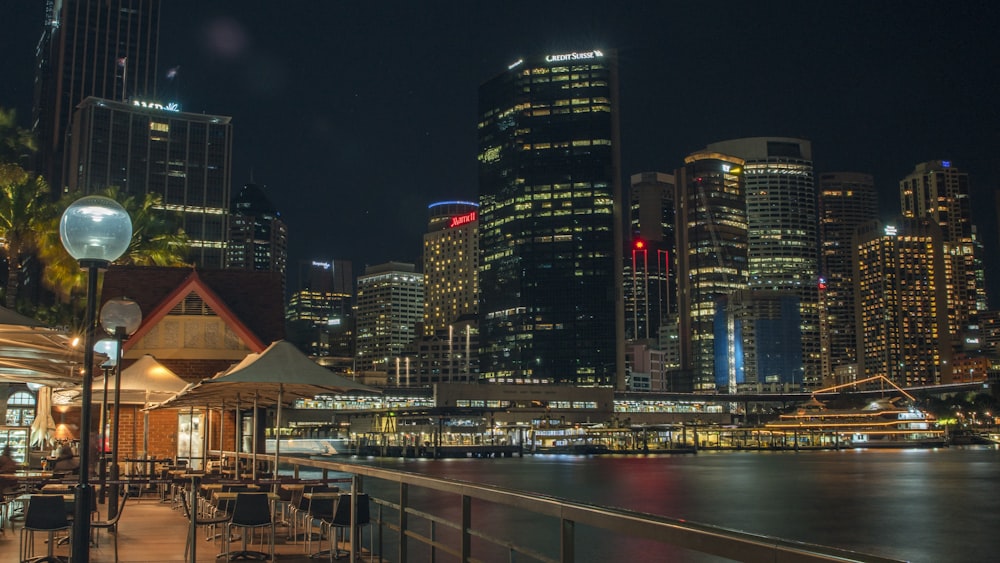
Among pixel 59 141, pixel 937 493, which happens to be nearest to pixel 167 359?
pixel 937 493

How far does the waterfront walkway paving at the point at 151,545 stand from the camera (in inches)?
456

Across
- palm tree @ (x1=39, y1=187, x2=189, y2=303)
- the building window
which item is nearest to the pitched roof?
palm tree @ (x1=39, y1=187, x2=189, y2=303)

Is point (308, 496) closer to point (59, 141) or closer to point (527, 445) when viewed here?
point (527, 445)

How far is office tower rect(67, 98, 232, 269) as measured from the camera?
566 ft

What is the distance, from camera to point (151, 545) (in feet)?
41.4

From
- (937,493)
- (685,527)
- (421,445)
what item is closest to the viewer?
(685,527)

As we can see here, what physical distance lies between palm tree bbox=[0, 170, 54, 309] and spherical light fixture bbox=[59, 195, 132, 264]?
1093 inches

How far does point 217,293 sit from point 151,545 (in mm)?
14841

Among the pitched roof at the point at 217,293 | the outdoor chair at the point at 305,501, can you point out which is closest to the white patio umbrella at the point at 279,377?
the outdoor chair at the point at 305,501

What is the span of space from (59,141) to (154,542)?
19833 cm

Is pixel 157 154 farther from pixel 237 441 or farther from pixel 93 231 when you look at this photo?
pixel 93 231

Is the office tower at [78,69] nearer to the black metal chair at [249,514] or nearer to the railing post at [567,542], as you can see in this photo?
the black metal chair at [249,514]

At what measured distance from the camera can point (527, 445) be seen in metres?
144

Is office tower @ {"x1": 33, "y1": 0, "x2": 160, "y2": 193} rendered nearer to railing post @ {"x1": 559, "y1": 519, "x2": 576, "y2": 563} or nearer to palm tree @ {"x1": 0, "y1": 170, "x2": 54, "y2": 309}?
palm tree @ {"x1": 0, "y1": 170, "x2": 54, "y2": 309}
